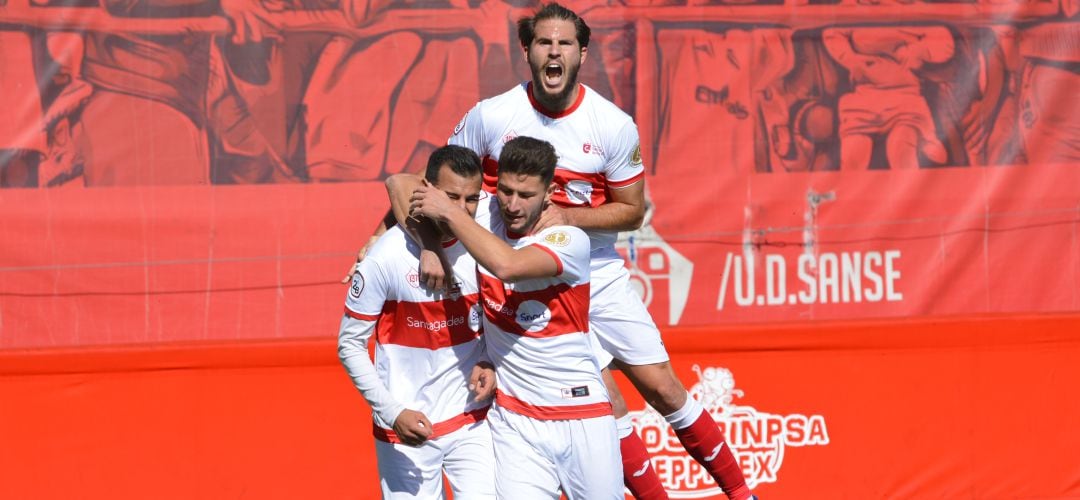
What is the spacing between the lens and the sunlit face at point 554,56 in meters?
4.54

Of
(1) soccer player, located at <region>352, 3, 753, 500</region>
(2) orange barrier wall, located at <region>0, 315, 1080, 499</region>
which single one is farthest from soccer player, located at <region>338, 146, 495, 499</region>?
(2) orange barrier wall, located at <region>0, 315, 1080, 499</region>

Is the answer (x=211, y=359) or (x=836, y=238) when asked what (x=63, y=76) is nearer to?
(x=211, y=359)

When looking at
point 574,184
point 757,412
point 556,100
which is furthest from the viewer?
point 757,412

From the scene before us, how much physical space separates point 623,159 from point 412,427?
1.49 metres

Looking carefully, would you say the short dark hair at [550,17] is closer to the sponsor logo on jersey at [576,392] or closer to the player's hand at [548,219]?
the player's hand at [548,219]

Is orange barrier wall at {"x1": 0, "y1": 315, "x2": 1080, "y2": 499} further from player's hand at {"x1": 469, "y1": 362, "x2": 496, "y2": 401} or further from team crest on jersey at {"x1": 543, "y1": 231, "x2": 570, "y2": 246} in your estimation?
team crest on jersey at {"x1": 543, "y1": 231, "x2": 570, "y2": 246}

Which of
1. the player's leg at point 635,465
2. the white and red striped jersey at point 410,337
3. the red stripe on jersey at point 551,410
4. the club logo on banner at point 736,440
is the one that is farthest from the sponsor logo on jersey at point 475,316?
the club logo on banner at point 736,440

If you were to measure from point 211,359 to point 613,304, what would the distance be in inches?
95.1

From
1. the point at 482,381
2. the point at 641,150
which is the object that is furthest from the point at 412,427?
the point at 641,150

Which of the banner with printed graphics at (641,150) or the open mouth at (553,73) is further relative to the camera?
the banner with printed graphics at (641,150)

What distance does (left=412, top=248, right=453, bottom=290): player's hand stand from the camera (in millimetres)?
3975

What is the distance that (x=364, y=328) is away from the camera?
13.4 feet

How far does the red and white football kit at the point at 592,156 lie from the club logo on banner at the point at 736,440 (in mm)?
1718

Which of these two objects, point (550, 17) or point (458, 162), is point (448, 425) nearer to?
point (458, 162)
